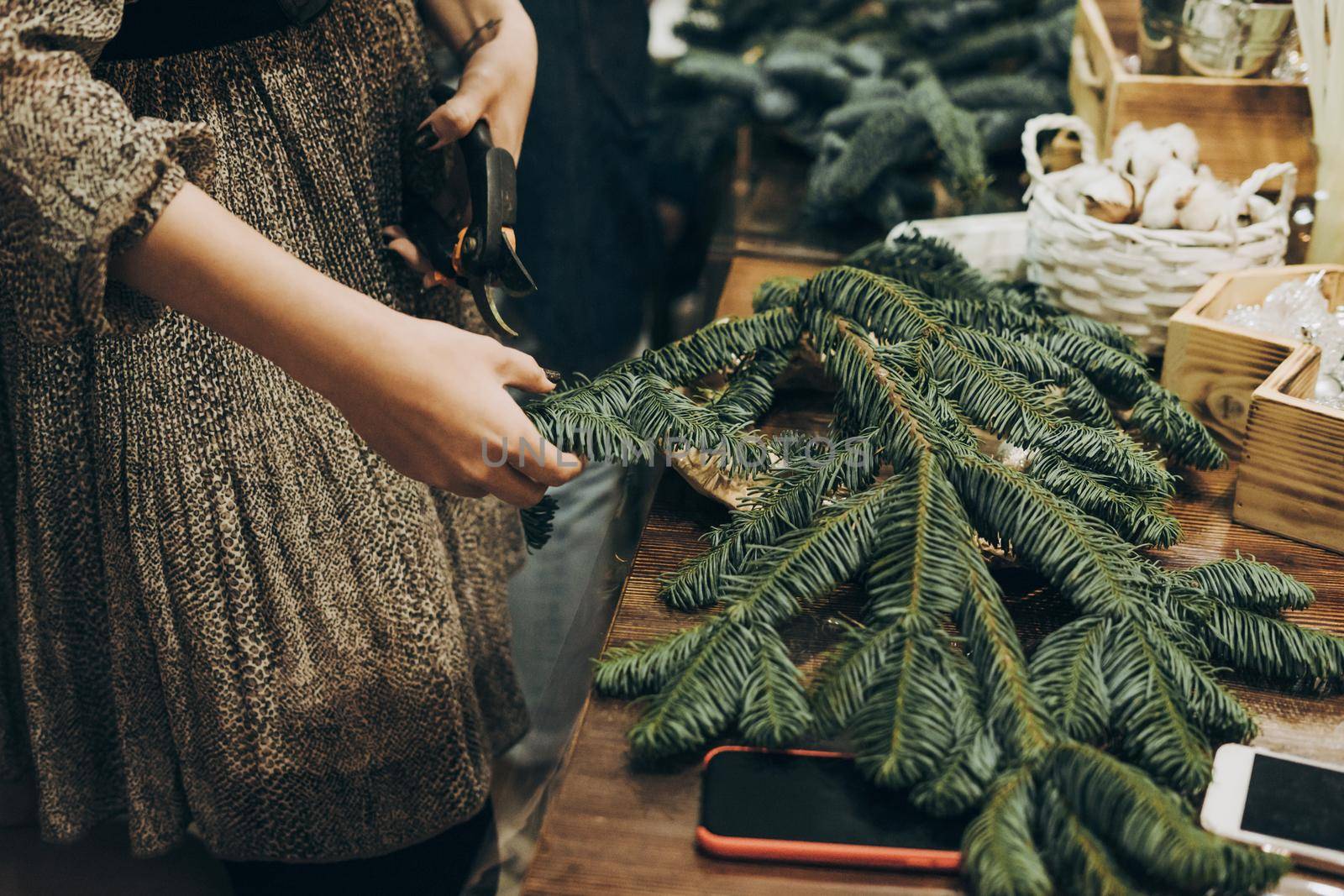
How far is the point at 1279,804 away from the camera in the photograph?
1.91 feet

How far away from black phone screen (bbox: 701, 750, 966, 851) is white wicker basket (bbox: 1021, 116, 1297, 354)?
64 cm

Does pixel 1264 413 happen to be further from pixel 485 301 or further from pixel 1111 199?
pixel 485 301

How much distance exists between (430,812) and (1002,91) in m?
1.41

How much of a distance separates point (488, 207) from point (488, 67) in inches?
6.4

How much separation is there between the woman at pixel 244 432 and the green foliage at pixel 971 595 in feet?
0.53

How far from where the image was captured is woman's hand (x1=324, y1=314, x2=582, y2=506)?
25.1 inches

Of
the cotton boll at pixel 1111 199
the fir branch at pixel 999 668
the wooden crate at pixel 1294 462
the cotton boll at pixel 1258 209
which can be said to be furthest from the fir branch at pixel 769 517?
the cotton boll at pixel 1258 209

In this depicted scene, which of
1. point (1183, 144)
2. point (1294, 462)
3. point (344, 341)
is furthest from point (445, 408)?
point (1183, 144)

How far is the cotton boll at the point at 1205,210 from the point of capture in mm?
1002

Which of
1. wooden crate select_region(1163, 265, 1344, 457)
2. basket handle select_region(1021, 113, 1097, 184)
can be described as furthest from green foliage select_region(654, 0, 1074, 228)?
wooden crate select_region(1163, 265, 1344, 457)

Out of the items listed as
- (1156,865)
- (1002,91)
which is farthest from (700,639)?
(1002,91)

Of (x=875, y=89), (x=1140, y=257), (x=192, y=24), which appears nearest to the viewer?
(x=192, y=24)

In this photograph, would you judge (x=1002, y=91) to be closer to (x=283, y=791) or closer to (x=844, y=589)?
(x=844, y=589)

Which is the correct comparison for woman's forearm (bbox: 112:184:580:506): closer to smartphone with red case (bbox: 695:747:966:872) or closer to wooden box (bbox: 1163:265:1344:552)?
smartphone with red case (bbox: 695:747:966:872)
